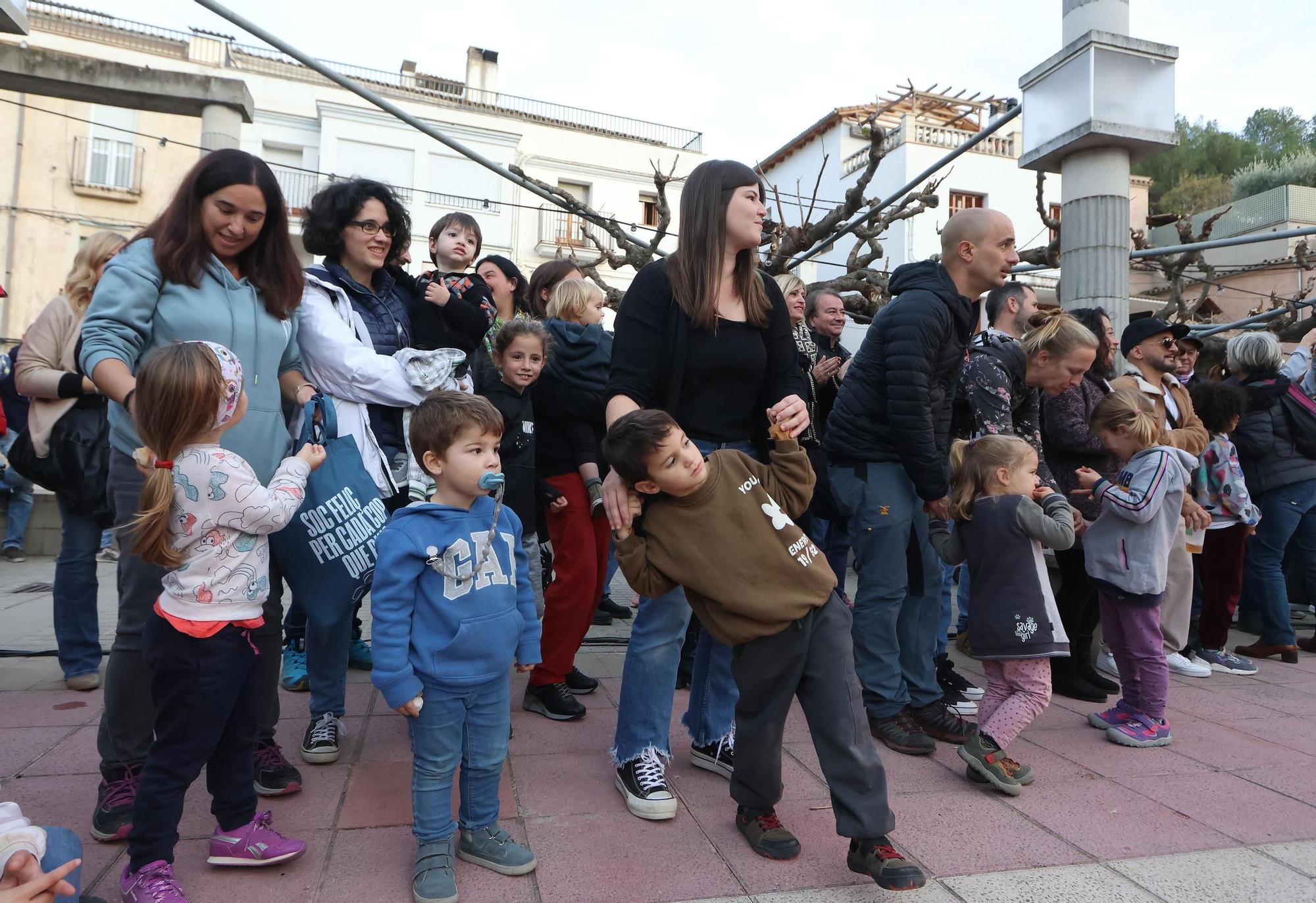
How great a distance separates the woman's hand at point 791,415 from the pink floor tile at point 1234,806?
6.23 feet

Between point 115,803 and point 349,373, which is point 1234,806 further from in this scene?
point 115,803

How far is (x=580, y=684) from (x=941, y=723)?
1.63 meters

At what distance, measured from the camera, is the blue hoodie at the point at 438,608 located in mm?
2221

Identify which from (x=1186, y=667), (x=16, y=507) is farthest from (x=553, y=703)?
(x=16, y=507)

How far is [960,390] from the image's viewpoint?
3920 mm

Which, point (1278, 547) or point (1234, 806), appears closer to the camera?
point (1234, 806)

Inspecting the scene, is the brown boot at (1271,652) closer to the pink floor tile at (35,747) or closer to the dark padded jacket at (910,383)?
the dark padded jacket at (910,383)

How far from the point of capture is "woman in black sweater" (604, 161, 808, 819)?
2.82 meters

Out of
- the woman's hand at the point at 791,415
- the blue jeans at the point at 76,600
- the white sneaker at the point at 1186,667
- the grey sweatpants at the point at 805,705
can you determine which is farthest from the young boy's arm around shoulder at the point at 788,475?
the white sneaker at the point at 1186,667

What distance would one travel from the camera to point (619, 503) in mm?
2541

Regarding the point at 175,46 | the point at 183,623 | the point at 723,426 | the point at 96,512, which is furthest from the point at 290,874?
the point at 175,46

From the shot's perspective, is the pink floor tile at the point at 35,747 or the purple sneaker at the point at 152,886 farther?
the pink floor tile at the point at 35,747

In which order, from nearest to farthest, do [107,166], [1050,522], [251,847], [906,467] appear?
[251,847]
[1050,522]
[906,467]
[107,166]

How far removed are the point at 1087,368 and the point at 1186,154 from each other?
4282cm
